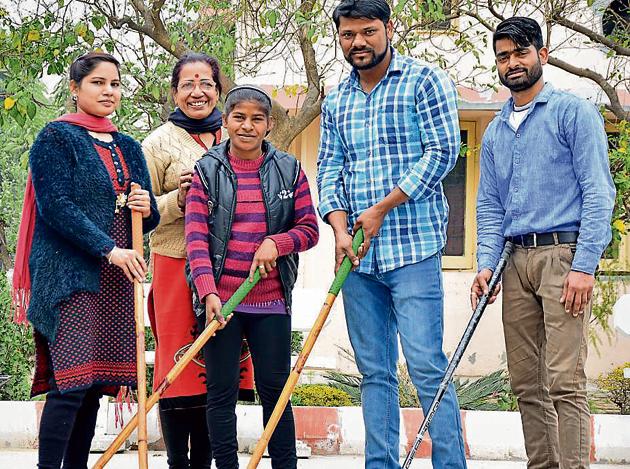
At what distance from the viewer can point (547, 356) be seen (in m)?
3.52

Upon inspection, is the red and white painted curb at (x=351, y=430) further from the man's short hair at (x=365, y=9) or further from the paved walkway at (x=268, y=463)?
the man's short hair at (x=365, y=9)

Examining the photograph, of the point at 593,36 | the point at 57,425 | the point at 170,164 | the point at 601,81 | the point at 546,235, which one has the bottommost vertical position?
the point at 57,425

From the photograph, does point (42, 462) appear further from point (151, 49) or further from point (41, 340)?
point (151, 49)

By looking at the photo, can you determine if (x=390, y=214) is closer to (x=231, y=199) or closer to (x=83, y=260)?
(x=231, y=199)

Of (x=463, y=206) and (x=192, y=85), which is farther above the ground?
(x=192, y=85)

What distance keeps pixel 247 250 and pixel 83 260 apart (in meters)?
0.59

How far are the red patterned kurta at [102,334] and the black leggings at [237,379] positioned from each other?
1.07ft

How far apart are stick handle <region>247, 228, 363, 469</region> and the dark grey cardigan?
0.78 meters

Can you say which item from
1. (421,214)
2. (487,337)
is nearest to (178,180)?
(421,214)

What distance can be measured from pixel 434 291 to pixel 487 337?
538 cm

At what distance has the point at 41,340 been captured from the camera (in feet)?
11.8

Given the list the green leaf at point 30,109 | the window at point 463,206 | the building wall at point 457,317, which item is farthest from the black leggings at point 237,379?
the window at point 463,206

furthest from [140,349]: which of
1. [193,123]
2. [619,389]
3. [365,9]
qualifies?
[619,389]

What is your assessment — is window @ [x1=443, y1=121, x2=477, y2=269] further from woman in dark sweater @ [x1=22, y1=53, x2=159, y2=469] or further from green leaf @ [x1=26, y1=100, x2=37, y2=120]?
woman in dark sweater @ [x1=22, y1=53, x2=159, y2=469]
